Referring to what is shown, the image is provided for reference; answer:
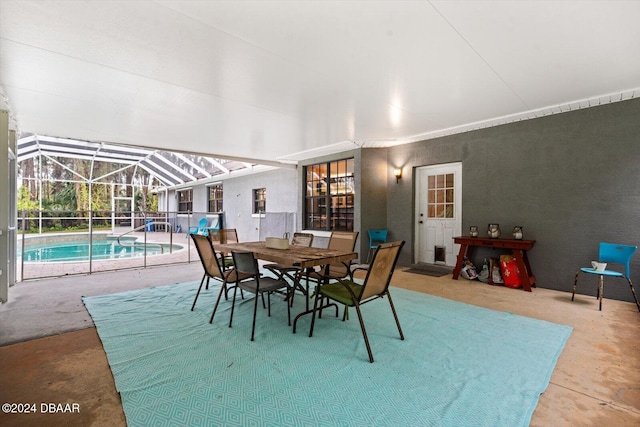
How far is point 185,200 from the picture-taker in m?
15.0

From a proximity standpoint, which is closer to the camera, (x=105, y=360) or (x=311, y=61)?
(x=105, y=360)

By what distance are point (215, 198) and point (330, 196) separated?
7241 mm

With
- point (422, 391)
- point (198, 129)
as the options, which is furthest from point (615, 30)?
point (198, 129)

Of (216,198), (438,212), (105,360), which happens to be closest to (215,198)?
(216,198)

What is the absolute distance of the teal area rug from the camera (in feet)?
Result: 5.27

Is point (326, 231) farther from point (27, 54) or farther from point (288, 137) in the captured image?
point (27, 54)

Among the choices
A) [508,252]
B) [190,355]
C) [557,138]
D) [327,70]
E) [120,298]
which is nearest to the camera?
[190,355]

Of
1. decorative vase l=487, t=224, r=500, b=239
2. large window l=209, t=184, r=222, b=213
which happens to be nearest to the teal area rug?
decorative vase l=487, t=224, r=500, b=239

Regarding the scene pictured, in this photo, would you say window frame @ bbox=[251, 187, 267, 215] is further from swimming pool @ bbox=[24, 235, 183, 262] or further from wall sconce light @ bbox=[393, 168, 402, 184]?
wall sconce light @ bbox=[393, 168, 402, 184]

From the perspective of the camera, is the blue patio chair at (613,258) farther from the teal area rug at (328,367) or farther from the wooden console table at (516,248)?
the teal area rug at (328,367)

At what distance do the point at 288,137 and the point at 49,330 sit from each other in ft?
14.5

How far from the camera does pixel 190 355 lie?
2254mm

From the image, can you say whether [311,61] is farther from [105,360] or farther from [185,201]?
[185,201]

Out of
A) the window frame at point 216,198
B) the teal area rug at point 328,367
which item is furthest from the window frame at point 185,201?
the teal area rug at point 328,367
